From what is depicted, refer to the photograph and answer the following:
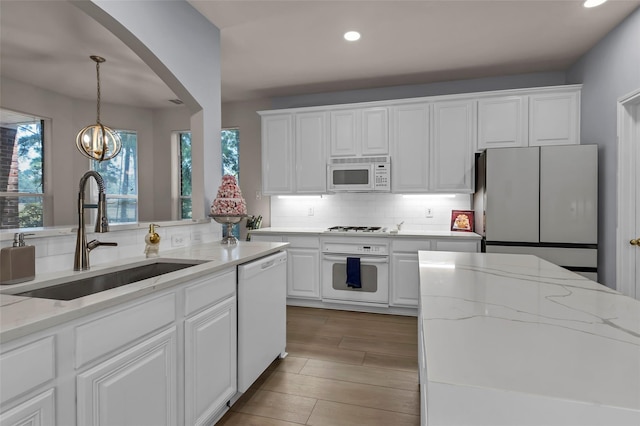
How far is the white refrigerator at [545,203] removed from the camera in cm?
317

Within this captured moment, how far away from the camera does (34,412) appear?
94cm

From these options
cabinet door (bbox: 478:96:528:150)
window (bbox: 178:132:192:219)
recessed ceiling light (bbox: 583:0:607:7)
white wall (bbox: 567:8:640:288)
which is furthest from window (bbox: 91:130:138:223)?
white wall (bbox: 567:8:640:288)

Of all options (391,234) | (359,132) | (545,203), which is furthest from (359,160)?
(545,203)

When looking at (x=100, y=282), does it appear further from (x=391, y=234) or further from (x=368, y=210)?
(x=368, y=210)

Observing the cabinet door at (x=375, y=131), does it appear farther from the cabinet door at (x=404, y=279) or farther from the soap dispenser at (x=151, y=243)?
the soap dispenser at (x=151, y=243)

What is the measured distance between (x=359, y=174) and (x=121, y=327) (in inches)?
127

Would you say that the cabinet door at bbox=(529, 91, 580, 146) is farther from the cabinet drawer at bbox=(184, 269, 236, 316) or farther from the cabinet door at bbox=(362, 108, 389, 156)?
the cabinet drawer at bbox=(184, 269, 236, 316)

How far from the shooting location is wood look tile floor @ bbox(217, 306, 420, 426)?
1988 millimetres

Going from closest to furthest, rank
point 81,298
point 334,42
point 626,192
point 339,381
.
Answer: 1. point 81,298
2. point 339,381
3. point 626,192
4. point 334,42

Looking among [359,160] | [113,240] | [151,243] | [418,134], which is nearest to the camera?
[113,240]

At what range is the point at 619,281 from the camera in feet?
9.57

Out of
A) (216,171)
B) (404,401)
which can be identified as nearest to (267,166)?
(216,171)

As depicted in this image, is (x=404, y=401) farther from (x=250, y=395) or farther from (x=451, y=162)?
(x=451, y=162)

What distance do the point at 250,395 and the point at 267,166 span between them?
2.91 meters
